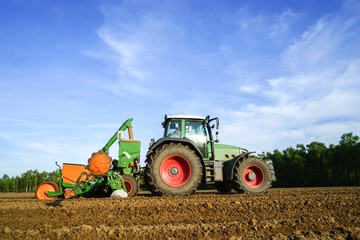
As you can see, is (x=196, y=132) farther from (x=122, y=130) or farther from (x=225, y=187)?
(x=122, y=130)

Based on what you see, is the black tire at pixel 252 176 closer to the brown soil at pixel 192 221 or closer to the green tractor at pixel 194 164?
the green tractor at pixel 194 164

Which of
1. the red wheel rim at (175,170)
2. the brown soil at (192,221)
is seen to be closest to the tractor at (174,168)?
the red wheel rim at (175,170)

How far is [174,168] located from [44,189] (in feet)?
16.4

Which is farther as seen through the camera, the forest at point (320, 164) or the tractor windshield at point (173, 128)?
the forest at point (320, 164)

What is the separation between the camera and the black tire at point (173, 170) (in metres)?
7.58

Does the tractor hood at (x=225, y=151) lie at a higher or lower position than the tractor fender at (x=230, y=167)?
higher

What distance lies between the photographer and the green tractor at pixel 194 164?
768cm

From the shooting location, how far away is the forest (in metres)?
41.4

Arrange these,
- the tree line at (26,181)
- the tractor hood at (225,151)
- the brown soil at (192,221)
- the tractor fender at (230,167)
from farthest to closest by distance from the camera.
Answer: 1. the tree line at (26,181)
2. the tractor hood at (225,151)
3. the tractor fender at (230,167)
4. the brown soil at (192,221)

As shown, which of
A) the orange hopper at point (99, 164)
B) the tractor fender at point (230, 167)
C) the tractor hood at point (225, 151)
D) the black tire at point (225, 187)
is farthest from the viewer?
the black tire at point (225, 187)

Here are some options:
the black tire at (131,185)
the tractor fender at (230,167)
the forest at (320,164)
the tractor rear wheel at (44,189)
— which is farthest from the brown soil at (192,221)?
the forest at (320,164)

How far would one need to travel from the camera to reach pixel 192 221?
431cm

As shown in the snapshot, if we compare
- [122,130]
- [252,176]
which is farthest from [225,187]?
[122,130]

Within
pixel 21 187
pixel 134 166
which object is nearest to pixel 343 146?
pixel 134 166
